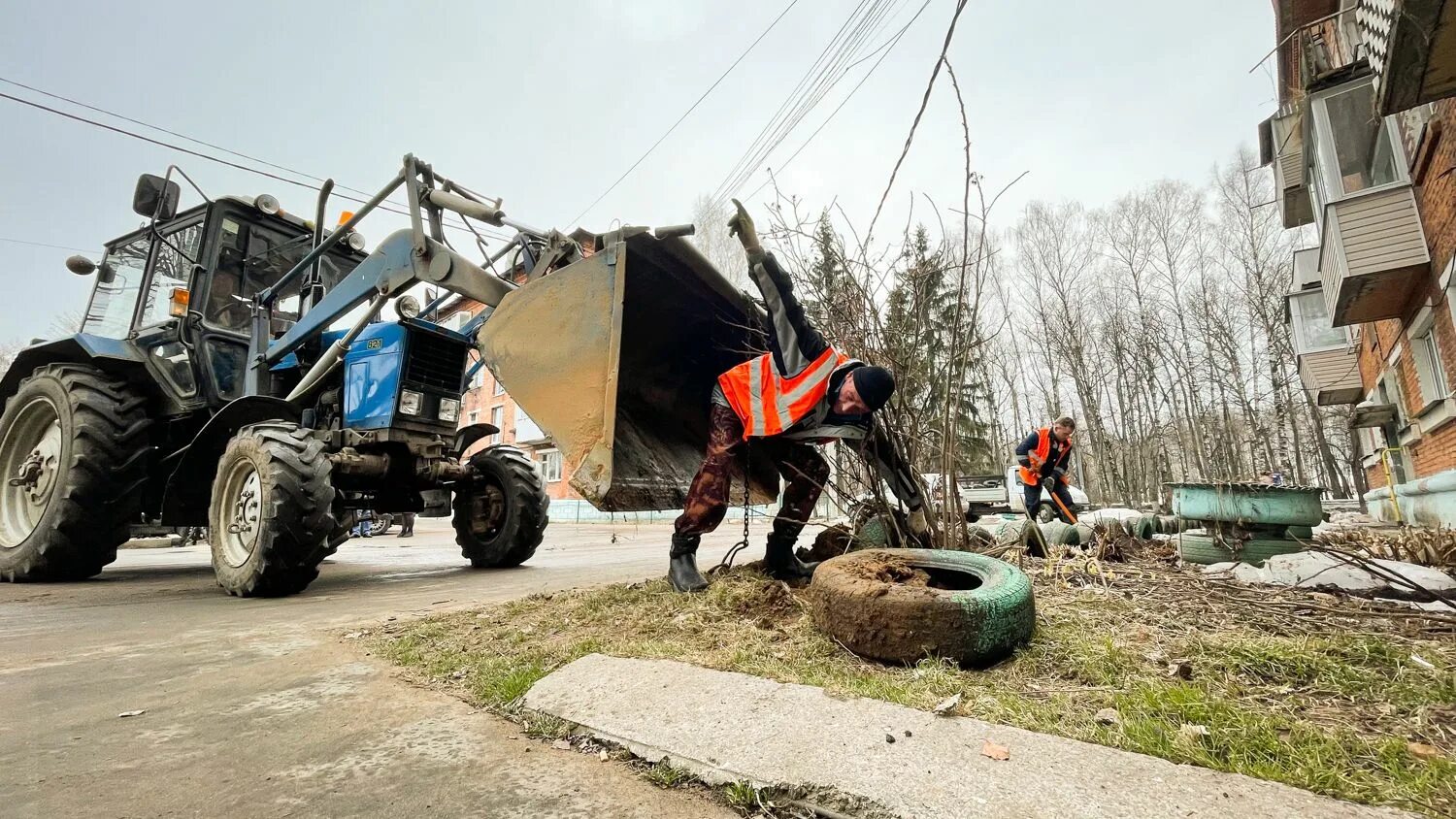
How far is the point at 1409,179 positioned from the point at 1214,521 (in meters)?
6.41

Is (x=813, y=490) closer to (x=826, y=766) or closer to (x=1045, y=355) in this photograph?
(x=826, y=766)

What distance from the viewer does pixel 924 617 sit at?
80.5 inches

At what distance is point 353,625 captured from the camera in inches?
130

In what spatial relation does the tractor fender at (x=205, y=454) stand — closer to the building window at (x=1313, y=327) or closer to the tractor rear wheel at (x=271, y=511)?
the tractor rear wheel at (x=271, y=511)

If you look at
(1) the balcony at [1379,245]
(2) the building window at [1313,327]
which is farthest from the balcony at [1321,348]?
(1) the balcony at [1379,245]

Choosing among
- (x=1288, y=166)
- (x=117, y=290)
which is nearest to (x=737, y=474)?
(x=117, y=290)

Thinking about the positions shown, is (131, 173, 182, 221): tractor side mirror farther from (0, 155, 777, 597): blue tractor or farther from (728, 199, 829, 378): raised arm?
(728, 199, 829, 378): raised arm

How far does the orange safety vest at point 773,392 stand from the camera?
3.21 metres

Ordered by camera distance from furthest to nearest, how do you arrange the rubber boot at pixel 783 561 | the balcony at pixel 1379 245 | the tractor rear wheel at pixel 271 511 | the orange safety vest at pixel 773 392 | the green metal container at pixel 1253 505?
the balcony at pixel 1379 245, the green metal container at pixel 1253 505, the tractor rear wheel at pixel 271 511, the rubber boot at pixel 783 561, the orange safety vest at pixel 773 392

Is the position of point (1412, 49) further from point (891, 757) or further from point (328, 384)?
point (328, 384)

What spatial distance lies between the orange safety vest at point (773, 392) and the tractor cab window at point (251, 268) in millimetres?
5227

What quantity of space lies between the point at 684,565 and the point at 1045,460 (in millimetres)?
5439

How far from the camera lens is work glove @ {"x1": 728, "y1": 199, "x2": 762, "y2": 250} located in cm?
342

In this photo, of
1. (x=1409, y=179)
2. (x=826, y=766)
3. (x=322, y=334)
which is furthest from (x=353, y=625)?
(x=1409, y=179)
